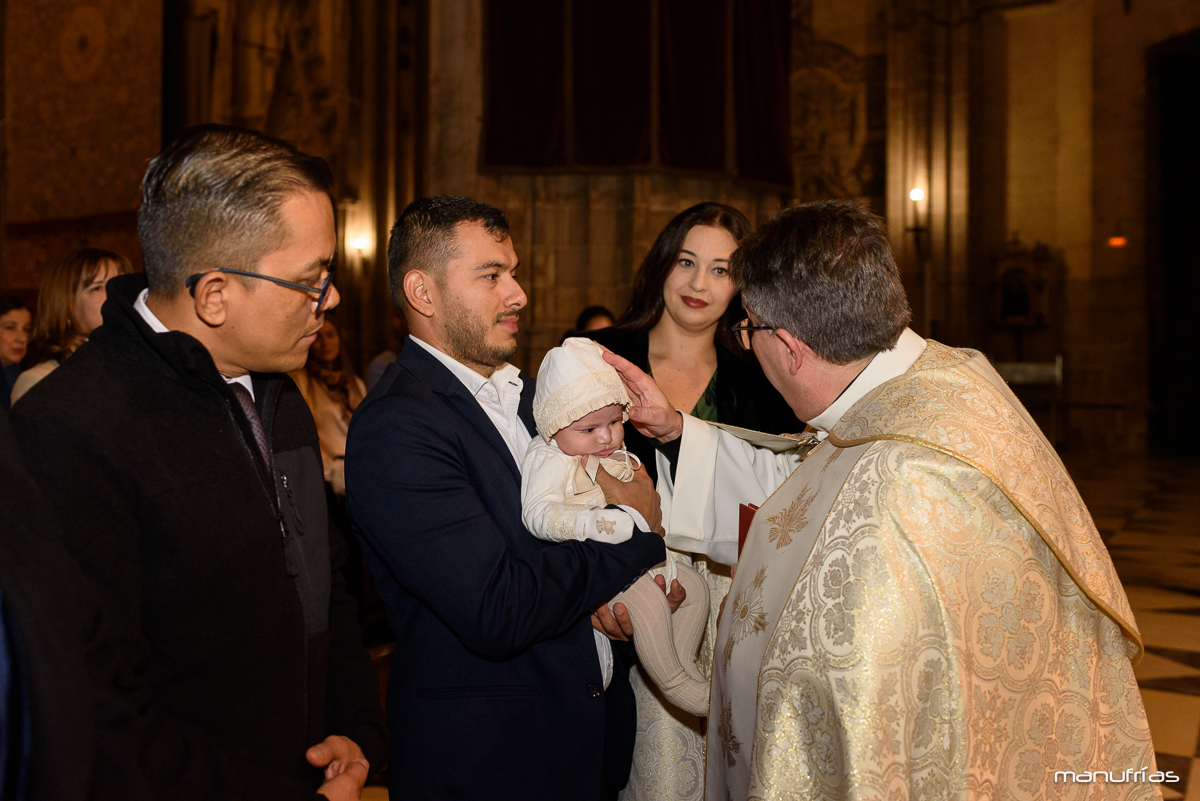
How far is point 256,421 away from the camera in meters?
1.50

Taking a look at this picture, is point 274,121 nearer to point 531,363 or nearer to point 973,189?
point 531,363

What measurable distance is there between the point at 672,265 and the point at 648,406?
2.05ft

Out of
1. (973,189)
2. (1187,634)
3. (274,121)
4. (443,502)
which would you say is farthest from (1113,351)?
(443,502)

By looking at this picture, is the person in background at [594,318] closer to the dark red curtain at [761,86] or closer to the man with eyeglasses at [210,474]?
the dark red curtain at [761,86]

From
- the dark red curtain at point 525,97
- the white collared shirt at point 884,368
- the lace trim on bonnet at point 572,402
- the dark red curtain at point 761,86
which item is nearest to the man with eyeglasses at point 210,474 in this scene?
the lace trim on bonnet at point 572,402

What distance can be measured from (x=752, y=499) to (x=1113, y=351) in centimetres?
1373

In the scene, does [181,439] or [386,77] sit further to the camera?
[386,77]

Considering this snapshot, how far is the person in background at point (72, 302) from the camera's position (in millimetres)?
3248

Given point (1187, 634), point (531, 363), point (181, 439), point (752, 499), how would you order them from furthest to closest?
point (531, 363)
point (1187, 634)
point (752, 499)
point (181, 439)

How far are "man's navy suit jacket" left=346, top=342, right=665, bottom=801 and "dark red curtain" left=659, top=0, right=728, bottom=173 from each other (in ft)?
20.1

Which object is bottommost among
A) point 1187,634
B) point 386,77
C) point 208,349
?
point 1187,634

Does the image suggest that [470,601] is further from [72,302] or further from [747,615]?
[72,302]

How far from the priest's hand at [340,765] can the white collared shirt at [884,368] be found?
108cm


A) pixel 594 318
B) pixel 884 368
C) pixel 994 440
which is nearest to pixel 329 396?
pixel 594 318
